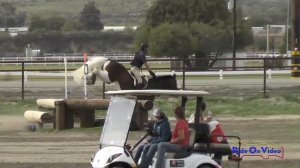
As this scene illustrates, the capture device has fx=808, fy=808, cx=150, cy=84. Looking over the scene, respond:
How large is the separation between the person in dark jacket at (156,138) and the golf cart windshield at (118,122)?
35cm

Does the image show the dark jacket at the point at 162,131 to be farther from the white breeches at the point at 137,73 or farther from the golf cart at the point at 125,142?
the white breeches at the point at 137,73

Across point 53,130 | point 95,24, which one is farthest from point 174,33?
point 95,24

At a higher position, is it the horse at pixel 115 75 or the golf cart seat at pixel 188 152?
the horse at pixel 115 75

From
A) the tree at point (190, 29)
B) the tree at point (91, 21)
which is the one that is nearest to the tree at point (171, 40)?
the tree at point (190, 29)

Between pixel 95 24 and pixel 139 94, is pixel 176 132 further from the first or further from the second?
pixel 95 24

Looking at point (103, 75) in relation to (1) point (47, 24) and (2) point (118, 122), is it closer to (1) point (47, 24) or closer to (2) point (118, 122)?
(2) point (118, 122)

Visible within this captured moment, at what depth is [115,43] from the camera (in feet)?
416

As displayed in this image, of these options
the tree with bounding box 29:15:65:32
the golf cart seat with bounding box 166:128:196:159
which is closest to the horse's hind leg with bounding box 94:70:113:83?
the golf cart seat with bounding box 166:128:196:159

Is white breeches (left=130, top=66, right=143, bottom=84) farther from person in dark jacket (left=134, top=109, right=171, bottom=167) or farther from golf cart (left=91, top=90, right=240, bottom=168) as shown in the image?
person in dark jacket (left=134, top=109, right=171, bottom=167)

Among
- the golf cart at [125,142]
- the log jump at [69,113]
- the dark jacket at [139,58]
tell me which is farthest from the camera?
the dark jacket at [139,58]

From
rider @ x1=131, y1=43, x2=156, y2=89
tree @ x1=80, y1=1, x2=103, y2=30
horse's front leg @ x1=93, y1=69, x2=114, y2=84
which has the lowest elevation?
horse's front leg @ x1=93, y1=69, x2=114, y2=84

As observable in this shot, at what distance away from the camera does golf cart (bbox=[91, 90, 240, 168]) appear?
12469 millimetres

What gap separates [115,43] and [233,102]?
98.1 meters

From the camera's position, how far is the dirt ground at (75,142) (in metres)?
16.3
